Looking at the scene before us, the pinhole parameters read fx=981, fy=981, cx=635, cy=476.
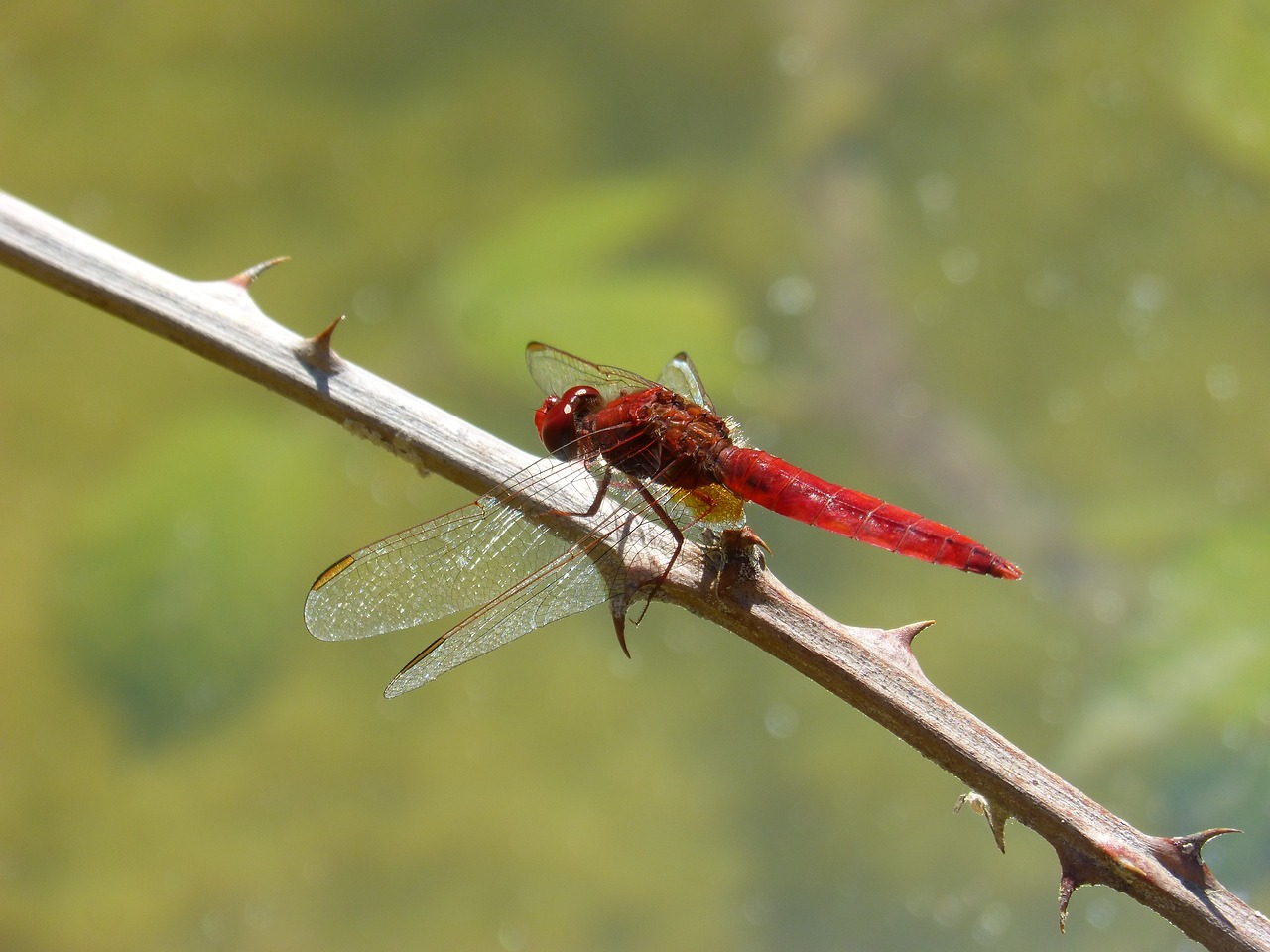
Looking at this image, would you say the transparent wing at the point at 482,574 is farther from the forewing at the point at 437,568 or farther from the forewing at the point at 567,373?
the forewing at the point at 567,373

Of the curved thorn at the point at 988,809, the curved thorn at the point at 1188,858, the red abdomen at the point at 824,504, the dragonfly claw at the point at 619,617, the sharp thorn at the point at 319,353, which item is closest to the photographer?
the curved thorn at the point at 1188,858

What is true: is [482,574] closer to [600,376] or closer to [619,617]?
[619,617]

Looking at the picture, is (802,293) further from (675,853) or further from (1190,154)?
(675,853)

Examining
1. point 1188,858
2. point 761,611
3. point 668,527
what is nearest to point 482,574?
point 668,527

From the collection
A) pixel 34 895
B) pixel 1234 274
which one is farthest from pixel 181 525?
pixel 1234 274

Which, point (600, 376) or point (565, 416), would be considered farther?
point (600, 376)

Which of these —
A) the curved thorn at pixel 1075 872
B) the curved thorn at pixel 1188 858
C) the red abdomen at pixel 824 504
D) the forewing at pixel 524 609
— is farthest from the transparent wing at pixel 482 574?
the curved thorn at pixel 1188 858
